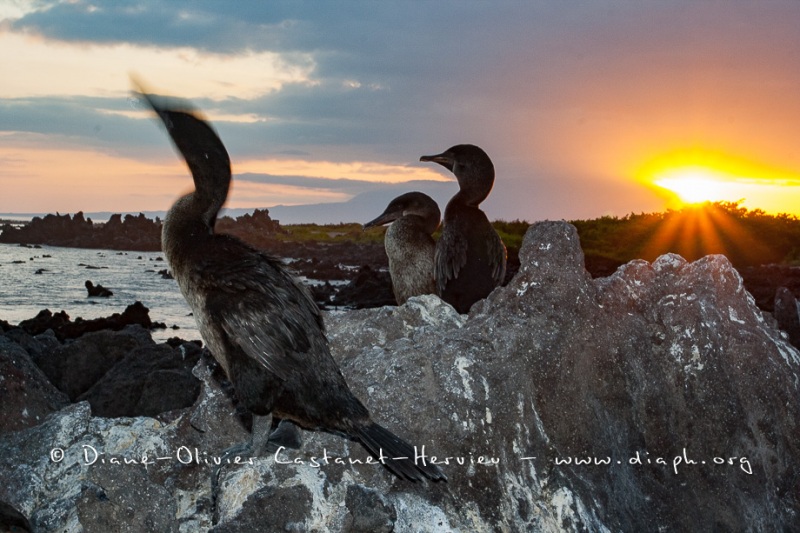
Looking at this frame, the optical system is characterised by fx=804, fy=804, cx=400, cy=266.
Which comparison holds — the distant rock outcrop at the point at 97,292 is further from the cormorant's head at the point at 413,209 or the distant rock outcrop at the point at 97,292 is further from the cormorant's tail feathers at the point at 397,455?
the cormorant's tail feathers at the point at 397,455

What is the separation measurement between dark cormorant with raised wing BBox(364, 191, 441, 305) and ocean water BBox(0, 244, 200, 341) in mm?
7726

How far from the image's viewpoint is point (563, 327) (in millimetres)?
4836

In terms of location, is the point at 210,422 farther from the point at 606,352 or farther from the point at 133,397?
the point at 133,397

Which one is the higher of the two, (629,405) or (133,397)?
(629,405)

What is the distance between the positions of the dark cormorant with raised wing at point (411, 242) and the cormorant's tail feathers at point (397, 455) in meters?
4.16

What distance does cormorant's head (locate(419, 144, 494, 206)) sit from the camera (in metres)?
7.48

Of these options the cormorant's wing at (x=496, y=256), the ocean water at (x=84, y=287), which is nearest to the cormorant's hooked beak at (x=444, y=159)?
the cormorant's wing at (x=496, y=256)

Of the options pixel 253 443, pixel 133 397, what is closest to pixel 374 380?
pixel 253 443

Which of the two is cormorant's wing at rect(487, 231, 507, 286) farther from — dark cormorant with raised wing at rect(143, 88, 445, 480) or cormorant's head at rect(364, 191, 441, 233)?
dark cormorant with raised wing at rect(143, 88, 445, 480)

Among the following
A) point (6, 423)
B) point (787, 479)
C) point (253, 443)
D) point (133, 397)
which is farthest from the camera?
point (133, 397)

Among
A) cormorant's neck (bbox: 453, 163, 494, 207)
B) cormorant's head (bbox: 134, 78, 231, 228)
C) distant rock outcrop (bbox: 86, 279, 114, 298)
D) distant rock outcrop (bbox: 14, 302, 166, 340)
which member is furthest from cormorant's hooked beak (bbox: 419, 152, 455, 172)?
distant rock outcrop (bbox: 86, 279, 114, 298)

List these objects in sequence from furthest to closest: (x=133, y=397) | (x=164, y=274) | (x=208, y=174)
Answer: (x=164, y=274) < (x=133, y=397) < (x=208, y=174)

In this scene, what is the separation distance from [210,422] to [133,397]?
10.8 ft

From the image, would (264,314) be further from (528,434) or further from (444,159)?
(444,159)
